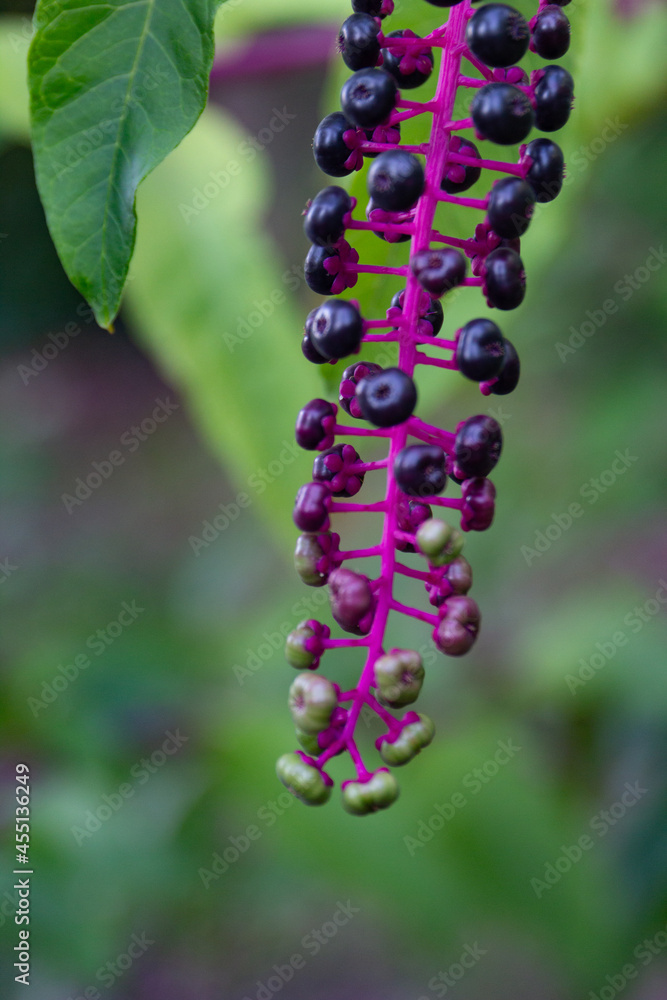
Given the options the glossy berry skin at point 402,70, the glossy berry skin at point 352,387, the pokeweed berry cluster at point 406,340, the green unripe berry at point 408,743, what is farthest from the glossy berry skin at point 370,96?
the green unripe berry at point 408,743

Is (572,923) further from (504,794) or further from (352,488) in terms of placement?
(352,488)

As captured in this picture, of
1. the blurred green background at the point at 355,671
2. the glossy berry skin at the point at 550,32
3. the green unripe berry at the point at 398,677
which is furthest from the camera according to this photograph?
the blurred green background at the point at 355,671

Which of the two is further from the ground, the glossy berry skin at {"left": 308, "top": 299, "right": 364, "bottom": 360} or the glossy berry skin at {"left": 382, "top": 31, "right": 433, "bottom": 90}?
the glossy berry skin at {"left": 382, "top": 31, "right": 433, "bottom": 90}

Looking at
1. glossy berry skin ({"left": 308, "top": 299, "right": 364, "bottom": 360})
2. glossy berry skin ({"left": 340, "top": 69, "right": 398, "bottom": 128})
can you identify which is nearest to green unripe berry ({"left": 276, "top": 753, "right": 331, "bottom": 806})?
A: glossy berry skin ({"left": 308, "top": 299, "right": 364, "bottom": 360})

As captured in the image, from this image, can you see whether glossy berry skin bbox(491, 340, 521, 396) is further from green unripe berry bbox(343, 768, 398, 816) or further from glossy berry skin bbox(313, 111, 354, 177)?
green unripe berry bbox(343, 768, 398, 816)

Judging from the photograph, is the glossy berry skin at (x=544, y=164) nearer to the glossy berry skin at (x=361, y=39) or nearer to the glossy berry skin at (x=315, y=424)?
the glossy berry skin at (x=361, y=39)

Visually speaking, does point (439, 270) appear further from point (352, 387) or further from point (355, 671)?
point (355, 671)
